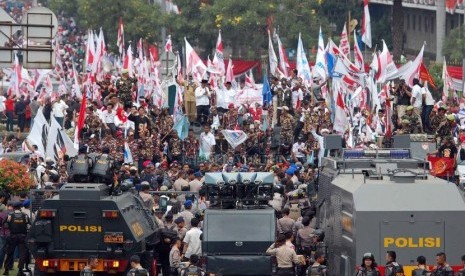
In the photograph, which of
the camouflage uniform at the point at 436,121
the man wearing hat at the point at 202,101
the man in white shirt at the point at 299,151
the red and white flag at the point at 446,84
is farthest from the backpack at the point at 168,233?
the red and white flag at the point at 446,84

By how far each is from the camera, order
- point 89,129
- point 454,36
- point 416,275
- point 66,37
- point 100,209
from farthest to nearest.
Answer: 1. point 66,37
2. point 454,36
3. point 89,129
4. point 100,209
5. point 416,275

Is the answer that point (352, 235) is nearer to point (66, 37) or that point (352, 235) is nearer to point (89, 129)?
point (89, 129)

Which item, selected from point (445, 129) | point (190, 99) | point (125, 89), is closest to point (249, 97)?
point (190, 99)

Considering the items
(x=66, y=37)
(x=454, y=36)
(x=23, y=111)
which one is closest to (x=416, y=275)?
(x=23, y=111)

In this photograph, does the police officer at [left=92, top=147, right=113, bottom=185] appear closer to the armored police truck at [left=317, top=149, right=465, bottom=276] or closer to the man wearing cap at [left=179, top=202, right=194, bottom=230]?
the man wearing cap at [left=179, top=202, right=194, bottom=230]

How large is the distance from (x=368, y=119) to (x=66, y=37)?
69.5 metres

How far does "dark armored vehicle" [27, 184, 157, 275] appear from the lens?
104 ft

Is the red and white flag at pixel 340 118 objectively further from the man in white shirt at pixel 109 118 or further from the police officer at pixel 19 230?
the police officer at pixel 19 230

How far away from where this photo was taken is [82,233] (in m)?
31.8

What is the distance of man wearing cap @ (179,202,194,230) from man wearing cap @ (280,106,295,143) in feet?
34.9

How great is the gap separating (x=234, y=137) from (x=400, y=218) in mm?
16989

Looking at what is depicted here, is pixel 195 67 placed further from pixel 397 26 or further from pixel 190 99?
pixel 397 26

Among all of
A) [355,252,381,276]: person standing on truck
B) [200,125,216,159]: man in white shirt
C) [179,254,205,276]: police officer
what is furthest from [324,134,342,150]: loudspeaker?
[200,125,216,159]: man in white shirt

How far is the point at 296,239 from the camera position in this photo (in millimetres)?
33562
